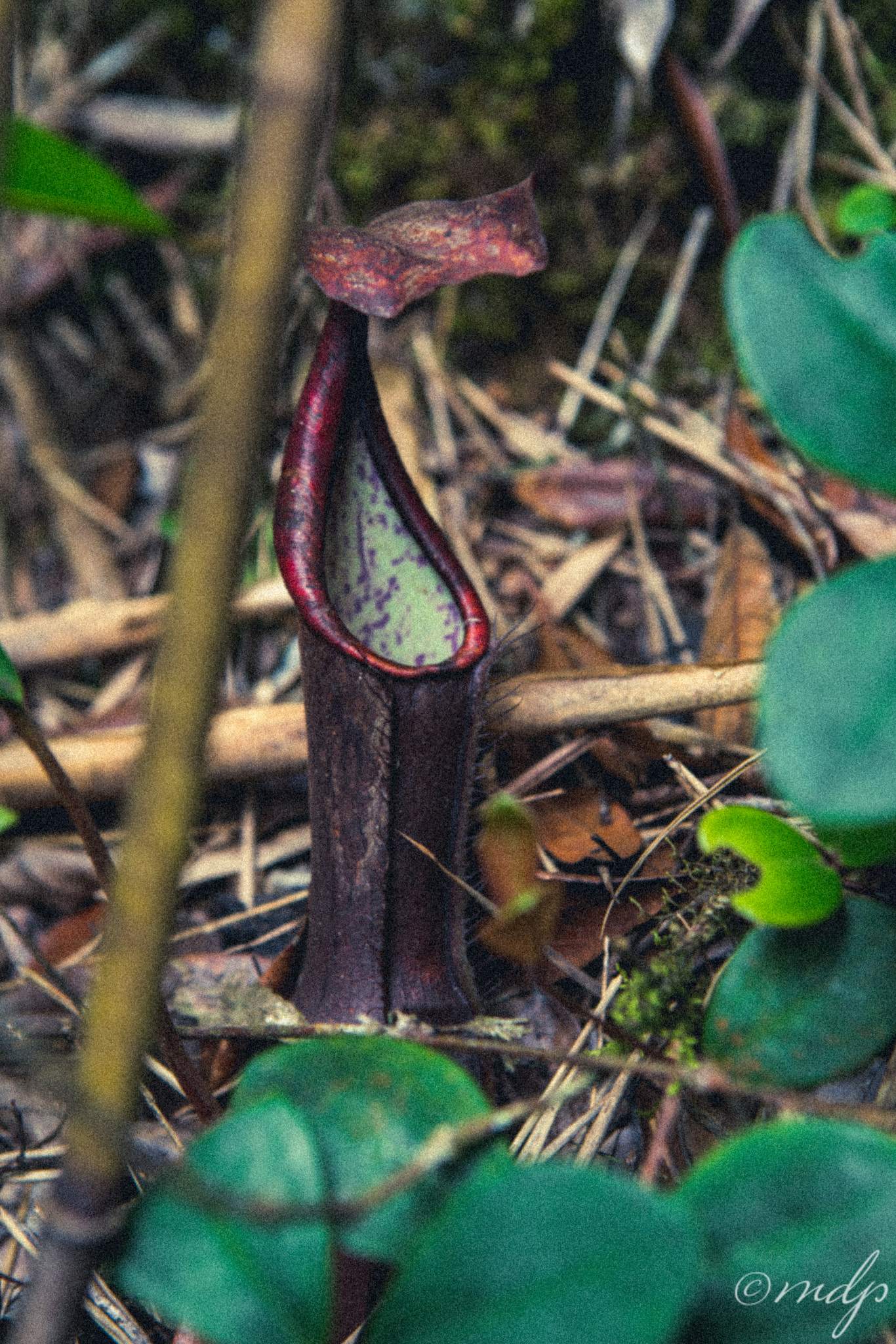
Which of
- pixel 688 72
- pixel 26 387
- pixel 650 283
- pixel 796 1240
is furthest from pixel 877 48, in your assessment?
pixel 796 1240

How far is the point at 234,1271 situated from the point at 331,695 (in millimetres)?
570

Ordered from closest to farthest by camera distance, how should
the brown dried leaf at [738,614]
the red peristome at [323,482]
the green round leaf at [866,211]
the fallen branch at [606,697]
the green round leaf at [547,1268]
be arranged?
1. the green round leaf at [547,1268]
2. the red peristome at [323,482]
3. the fallen branch at [606,697]
4. the brown dried leaf at [738,614]
5. the green round leaf at [866,211]

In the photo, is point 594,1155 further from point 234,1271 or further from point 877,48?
point 877,48

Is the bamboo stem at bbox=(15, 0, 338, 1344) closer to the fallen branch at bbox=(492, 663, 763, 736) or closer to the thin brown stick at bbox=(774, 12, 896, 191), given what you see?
the fallen branch at bbox=(492, 663, 763, 736)

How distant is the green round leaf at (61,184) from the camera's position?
1467 millimetres

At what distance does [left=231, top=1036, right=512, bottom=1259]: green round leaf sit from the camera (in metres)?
0.64

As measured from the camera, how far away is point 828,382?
665 mm

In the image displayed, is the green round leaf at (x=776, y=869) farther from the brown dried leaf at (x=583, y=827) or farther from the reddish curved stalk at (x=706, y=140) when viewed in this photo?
the reddish curved stalk at (x=706, y=140)

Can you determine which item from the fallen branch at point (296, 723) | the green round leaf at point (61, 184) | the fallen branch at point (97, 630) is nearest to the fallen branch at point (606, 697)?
the fallen branch at point (296, 723)

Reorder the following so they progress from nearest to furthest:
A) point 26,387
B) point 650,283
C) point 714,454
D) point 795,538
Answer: point 795,538 < point 714,454 < point 650,283 < point 26,387

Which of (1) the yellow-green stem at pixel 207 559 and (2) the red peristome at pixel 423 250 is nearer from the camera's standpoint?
(1) the yellow-green stem at pixel 207 559

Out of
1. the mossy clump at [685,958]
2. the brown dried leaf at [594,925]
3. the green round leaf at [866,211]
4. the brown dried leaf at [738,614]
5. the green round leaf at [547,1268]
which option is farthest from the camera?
the green round leaf at [866,211]

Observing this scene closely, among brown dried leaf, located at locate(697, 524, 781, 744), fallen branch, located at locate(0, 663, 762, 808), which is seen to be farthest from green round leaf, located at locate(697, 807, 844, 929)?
brown dried leaf, located at locate(697, 524, 781, 744)

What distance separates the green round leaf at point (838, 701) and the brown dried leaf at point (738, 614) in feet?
2.40
